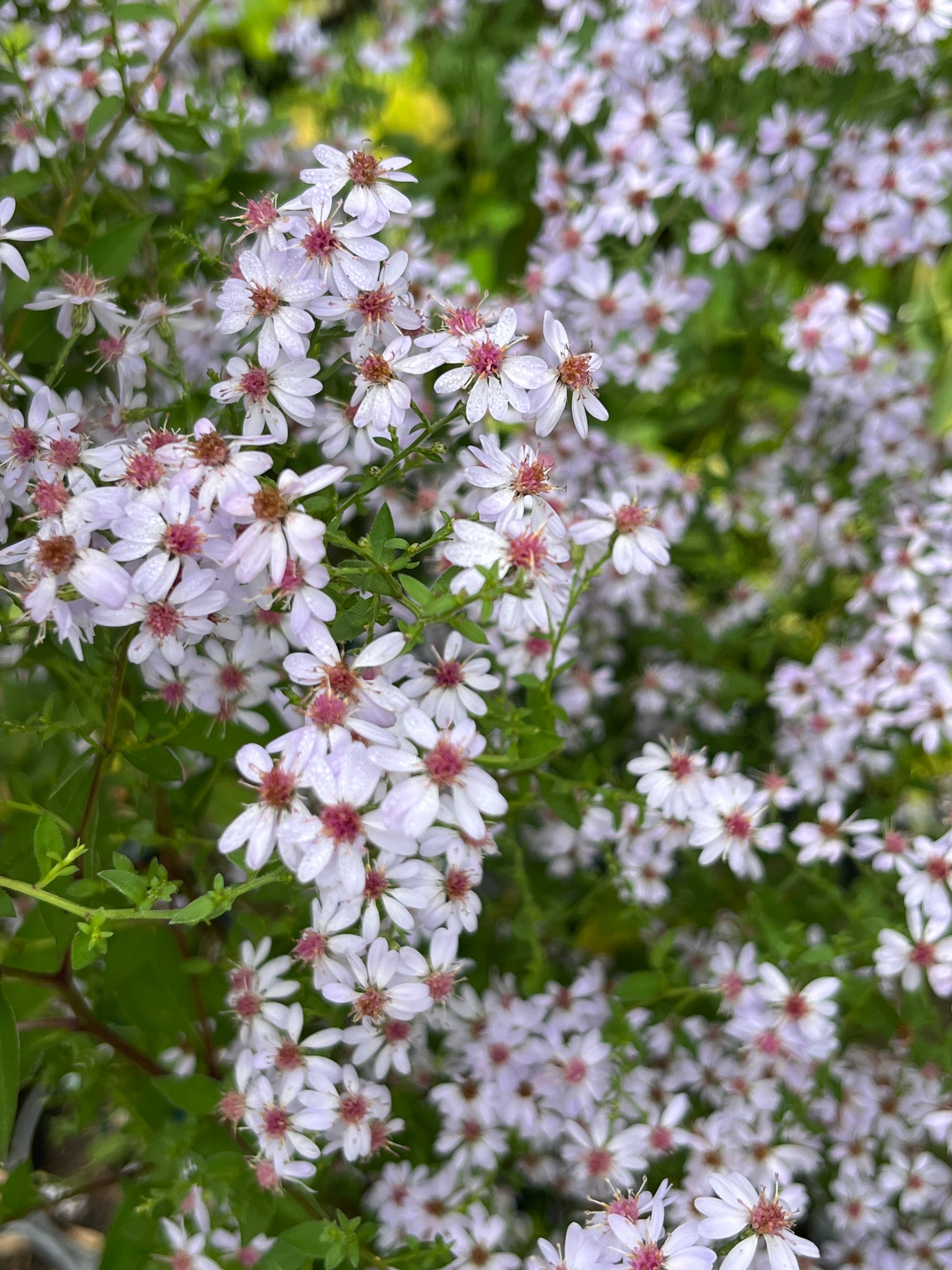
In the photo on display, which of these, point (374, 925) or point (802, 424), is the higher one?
point (802, 424)

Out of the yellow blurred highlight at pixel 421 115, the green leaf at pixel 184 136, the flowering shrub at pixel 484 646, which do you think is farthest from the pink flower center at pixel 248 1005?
the yellow blurred highlight at pixel 421 115

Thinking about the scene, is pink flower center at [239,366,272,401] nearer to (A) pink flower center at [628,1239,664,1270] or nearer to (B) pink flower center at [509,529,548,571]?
(B) pink flower center at [509,529,548,571]

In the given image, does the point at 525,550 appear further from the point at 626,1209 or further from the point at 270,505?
the point at 626,1209

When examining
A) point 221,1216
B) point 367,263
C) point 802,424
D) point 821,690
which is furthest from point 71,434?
point 802,424

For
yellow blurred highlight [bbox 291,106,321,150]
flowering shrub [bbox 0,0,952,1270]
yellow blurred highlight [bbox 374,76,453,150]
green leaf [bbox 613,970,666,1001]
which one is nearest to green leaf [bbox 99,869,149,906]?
flowering shrub [bbox 0,0,952,1270]

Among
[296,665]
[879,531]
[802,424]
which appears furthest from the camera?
[802,424]

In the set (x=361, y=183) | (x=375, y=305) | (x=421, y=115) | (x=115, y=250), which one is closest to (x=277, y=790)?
(x=375, y=305)

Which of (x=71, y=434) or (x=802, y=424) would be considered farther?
(x=802, y=424)

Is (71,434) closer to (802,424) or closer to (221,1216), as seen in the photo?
(221,1216)
